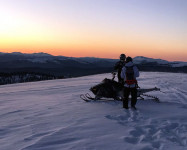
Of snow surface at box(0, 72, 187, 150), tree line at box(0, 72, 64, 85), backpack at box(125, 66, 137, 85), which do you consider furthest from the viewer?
tree line at box(0, 72, 64, 85)

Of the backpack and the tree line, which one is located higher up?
the backpack

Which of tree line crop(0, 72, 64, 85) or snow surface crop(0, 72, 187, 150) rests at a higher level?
snow surface crop(0, 72, 187, 150)

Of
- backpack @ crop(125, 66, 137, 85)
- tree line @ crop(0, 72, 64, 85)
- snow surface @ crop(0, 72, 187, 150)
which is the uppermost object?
backpack @ crop(125, 66, 137, 85)

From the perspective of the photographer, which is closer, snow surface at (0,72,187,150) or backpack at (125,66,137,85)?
snow surface at (0,72,187,150)

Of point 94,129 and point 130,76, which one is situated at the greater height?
point 130,76

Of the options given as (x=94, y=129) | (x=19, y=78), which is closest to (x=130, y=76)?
(x=94, y=129)

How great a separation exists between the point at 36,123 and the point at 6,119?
3.55 ft

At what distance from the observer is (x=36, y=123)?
491cm

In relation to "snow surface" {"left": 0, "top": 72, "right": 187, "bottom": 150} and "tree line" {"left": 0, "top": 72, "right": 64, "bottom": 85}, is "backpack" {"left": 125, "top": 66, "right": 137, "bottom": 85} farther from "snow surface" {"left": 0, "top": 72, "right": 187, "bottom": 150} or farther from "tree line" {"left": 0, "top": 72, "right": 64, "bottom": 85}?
"tree line" {"left": 0, "top": 72, "right": 64, "bottom": 85}

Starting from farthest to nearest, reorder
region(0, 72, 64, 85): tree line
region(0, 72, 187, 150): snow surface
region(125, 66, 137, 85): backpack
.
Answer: region(0, 72, 64, 85): tree line < region(125, 66, 137, 85): backpack < region(0, 72, 187, 150): snow surface

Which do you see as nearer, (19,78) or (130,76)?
(130,76)

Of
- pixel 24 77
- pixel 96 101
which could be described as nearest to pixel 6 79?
pixel 24 77

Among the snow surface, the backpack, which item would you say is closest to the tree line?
the backpack

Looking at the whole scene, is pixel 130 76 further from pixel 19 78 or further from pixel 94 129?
pixel 19 78
